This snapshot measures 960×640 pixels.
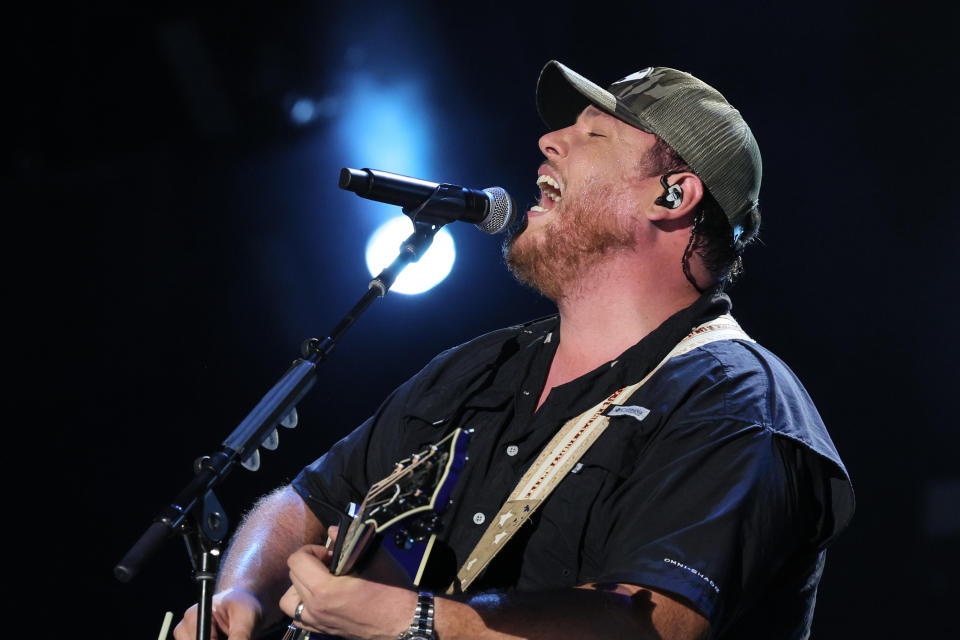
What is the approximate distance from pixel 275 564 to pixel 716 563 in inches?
54.4

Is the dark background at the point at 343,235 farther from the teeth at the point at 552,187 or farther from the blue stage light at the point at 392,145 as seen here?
the teeth at the point at 552,187

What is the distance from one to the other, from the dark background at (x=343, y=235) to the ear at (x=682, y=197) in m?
1.07

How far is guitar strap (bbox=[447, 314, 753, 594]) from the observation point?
2105mm

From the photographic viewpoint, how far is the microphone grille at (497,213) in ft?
7.68

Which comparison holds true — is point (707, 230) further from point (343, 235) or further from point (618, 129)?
point (343, 235)

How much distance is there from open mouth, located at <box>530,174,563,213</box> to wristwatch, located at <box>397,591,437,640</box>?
1.42 m

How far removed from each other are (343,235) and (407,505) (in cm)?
273

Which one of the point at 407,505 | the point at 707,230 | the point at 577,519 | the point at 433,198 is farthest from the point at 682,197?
the point at 407,505

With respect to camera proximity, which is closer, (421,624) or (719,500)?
(421,624)

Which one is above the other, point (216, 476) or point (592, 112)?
point (592, 112)

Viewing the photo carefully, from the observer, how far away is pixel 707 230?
2729 mm

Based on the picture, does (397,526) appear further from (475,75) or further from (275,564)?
(475,75)

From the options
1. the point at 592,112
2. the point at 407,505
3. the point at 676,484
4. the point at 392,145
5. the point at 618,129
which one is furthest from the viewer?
the point at 392,145

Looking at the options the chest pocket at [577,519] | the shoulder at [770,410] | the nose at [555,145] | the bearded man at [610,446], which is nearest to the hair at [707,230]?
the bearded man at [610,446]
